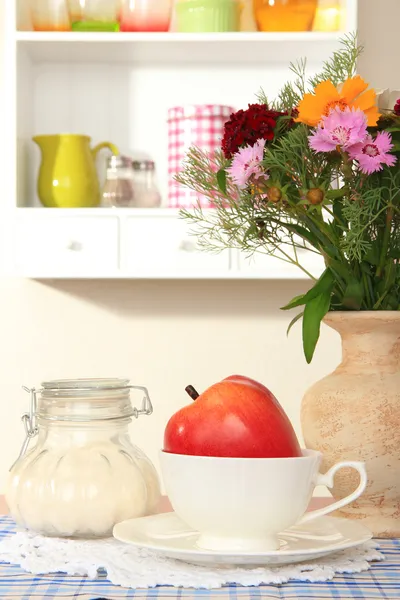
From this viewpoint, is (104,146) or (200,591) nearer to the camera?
(200,591)

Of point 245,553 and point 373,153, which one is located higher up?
point 373,153

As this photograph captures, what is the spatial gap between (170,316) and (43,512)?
4.32 feet

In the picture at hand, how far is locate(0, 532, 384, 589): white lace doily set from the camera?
0.60 m

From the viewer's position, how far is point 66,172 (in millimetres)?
1814

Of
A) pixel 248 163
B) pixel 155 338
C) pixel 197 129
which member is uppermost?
pixel 197 129

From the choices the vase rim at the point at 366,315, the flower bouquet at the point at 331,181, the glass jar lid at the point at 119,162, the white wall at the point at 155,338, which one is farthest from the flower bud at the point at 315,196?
the white wall at the point at 155,338

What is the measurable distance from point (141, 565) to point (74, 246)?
1.21m

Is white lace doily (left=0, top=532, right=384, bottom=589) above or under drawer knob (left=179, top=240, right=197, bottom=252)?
under

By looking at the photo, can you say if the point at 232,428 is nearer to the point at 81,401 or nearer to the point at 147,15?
the point at 81,401

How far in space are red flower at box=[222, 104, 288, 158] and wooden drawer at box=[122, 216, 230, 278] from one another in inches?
39.1

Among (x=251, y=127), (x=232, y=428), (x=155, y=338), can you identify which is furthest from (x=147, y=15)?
(x=232, y=428)

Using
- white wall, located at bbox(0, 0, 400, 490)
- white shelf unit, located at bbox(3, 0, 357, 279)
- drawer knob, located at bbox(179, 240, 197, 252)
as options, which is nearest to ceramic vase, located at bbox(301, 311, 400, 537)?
white shelf unit, located at bbox(3, 0, 357, 279)

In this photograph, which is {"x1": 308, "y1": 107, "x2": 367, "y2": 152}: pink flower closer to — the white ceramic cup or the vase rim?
the vase rim

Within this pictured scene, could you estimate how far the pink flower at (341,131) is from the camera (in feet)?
2.39
